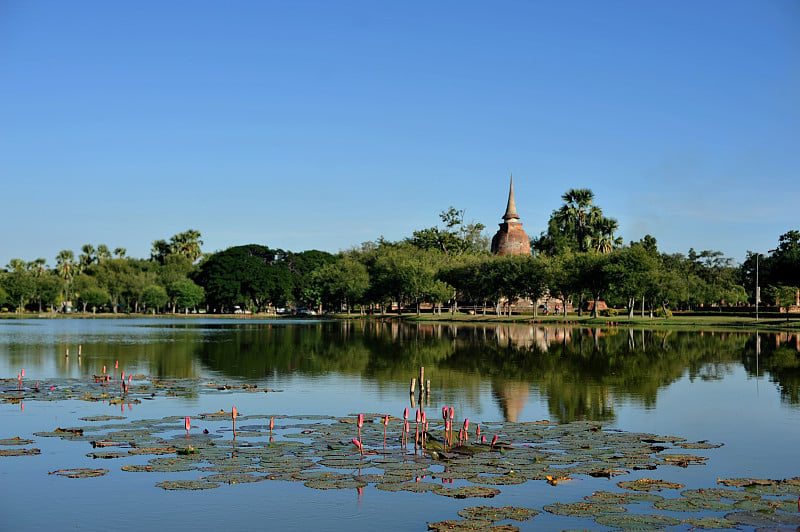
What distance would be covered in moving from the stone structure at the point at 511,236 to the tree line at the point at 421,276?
5644 mm

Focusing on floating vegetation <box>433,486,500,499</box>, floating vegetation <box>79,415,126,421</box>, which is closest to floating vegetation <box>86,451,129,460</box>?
floating vegetation <box>79,415,126,421</box>

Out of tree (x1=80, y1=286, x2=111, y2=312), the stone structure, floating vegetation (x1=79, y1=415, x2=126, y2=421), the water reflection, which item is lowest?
floating vegetation (x1=79, y1=415, x2=126, y2=421)

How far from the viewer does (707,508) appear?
14773mm

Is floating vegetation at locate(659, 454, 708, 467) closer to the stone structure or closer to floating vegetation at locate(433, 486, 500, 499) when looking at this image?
floating vegetation at locate(433, 486, 500, 499)

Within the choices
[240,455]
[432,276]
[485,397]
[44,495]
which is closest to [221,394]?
[485,397]

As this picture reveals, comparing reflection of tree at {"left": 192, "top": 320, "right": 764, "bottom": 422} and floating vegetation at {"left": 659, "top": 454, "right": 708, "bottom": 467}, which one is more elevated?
reflection of tree at {"left": 192, "top": 320, "right": 764, "bottom": 422}

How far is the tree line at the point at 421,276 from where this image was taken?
9744 cm

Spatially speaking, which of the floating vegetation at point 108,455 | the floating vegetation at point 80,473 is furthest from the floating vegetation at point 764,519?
the floating vegetation at point 108,455

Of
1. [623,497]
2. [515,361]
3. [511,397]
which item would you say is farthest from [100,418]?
[515,361]

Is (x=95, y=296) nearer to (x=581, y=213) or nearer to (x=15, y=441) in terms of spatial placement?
(x=581, y=213)

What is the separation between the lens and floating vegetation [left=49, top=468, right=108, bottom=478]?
56.4 feet

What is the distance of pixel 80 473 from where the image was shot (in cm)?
1730

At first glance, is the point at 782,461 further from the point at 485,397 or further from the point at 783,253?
the point at 783,253

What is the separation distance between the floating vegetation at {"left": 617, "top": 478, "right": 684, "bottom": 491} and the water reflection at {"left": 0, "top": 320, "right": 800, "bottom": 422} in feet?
29.3
